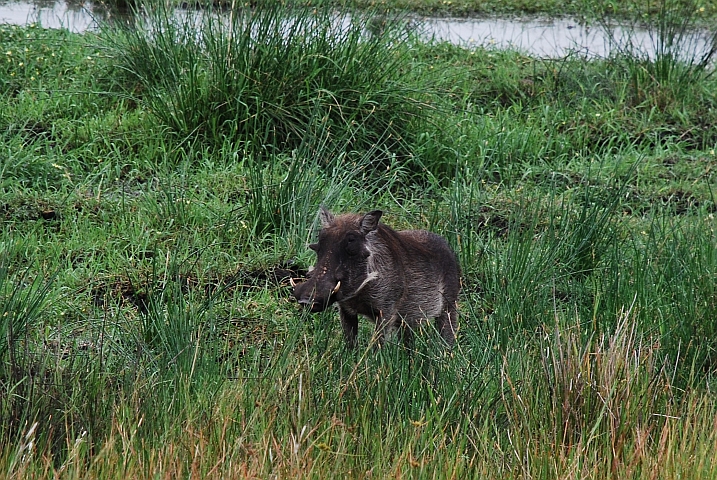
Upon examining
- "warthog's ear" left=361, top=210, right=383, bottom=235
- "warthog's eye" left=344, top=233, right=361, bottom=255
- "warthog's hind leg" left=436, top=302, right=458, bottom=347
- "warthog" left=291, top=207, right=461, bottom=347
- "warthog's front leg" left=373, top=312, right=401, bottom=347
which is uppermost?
"warthog's ear" left=361, top=210, right=383, bottom=235

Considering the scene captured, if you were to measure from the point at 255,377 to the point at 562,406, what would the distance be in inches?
46.1

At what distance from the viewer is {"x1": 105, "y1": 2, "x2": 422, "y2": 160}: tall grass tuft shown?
6934mm

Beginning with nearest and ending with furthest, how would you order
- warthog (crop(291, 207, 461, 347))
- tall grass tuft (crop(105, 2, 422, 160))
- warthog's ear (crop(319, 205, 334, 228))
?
1. warthog (crop(291, 207, 461, 347))
2. warthog's ear (crop(319, 205, 334, 228))
3. tall grass tuft (crop(105, 2, 422, 160))

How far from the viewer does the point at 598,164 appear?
24.4 ft

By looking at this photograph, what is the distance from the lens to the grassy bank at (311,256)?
3.81 m

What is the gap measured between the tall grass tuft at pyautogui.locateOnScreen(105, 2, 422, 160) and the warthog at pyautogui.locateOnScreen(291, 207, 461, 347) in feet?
6.47

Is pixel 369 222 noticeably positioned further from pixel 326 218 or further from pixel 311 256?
pixel 311 256

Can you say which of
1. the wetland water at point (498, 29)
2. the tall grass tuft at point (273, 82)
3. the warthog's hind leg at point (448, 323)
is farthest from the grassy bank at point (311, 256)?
the wetland water at point (498, 29)

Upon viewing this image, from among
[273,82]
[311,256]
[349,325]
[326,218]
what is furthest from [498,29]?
[349,325]

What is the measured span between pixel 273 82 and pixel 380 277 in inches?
110

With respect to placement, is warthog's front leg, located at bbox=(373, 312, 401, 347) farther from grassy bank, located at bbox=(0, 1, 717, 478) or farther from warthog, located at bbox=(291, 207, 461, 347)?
grassy bank, located at bbox=(0, 1, 717, 478)

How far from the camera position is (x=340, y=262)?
433cm

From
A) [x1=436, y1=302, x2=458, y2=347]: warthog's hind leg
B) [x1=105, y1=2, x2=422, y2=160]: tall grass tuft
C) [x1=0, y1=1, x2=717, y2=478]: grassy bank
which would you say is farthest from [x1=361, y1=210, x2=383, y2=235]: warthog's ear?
[x1=105, y1=2, x2=422, y2=160]: tall grass tuft

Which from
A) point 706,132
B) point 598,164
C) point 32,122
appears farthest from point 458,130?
point 32,122
